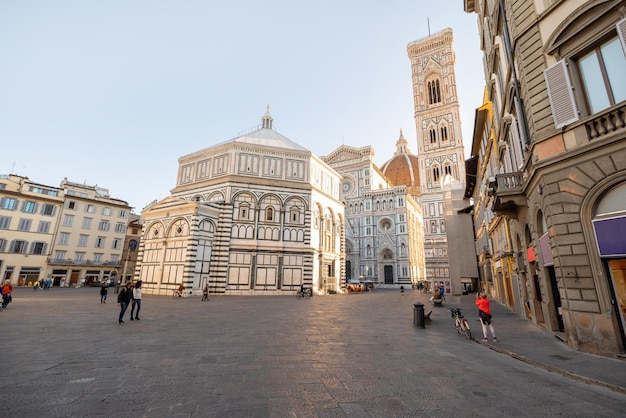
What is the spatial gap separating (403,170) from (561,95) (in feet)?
263

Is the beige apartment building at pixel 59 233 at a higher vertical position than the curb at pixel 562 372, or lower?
higher

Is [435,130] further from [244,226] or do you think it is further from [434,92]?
[244,226]

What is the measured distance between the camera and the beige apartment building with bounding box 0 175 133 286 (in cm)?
3402

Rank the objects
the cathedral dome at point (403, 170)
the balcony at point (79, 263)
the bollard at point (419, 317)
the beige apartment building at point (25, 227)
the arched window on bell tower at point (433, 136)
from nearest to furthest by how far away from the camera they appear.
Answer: the bollard at point (419, 317) → the beige apartment building at point (25, 227) → the balcony at point (79, 263) → the arched window on bell tower at point (433, 136) → the cathedral dome at point (403, 170)

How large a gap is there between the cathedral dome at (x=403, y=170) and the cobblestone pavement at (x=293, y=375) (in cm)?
7405

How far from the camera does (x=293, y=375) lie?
529cm

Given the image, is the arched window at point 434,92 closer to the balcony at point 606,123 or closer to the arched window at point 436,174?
the arched window at point 436,174

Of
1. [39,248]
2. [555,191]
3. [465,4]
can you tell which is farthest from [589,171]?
[39,248]

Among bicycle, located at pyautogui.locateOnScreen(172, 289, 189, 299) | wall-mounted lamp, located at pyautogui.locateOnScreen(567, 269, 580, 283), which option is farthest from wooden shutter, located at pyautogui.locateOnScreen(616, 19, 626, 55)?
bicycle, located at pyautogui.locateOnScreen(172, 289, 189, 299)

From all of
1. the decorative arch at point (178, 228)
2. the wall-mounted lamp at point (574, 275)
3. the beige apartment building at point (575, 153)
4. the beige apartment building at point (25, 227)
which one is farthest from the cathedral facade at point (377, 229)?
the wall-mounted lamp at point (574, 275)

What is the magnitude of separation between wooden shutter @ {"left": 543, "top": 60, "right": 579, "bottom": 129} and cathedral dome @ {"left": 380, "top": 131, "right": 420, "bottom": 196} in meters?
72.0

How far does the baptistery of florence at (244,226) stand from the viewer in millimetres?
25984

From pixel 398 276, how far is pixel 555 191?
5033cm

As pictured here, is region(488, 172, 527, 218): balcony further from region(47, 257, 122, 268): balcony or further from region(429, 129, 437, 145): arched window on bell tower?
region(429, 129, 437, 145): arched window on bell tower
